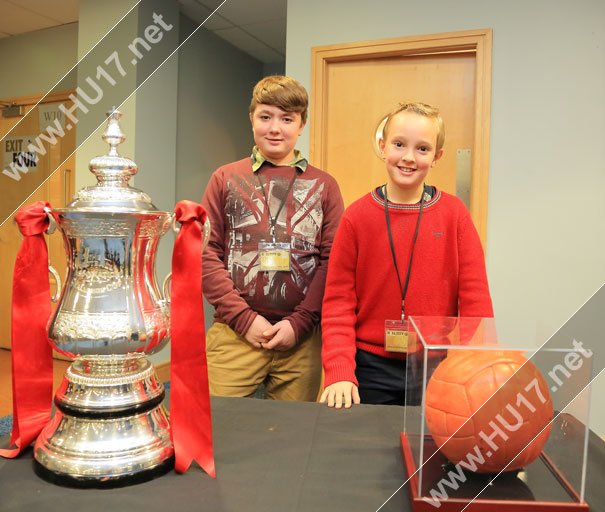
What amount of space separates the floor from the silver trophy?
104 inches

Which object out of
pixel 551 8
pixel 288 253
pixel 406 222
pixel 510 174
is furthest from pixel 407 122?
pixel 551 8

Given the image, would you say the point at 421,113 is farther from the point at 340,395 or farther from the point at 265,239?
the point at 340,395

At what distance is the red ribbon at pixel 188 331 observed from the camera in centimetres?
83

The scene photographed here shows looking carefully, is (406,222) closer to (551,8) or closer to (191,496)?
(191,496)

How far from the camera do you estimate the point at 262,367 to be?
173 centimetres

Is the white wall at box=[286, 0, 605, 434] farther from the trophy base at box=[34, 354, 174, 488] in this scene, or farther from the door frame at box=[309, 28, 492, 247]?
the trophy base at box=[34, 354, 174, 488]

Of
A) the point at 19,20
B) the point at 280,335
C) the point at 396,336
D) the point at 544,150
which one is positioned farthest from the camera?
the point at 19,20

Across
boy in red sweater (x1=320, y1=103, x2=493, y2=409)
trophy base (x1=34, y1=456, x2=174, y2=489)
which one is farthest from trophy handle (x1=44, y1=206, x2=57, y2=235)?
boy in red sweater (x1=320, y1=103, x2=493, y2=409)

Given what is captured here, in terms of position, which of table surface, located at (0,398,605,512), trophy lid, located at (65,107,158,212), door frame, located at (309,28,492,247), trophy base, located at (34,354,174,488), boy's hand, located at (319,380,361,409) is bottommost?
table surface, located at (0,398,605,512)

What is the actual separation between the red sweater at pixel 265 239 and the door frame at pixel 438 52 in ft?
4.15

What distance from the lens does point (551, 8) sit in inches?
104

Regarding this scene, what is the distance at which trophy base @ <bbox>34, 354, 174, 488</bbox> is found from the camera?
0.74 meters

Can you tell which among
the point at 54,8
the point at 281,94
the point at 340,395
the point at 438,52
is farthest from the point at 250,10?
the point at 340,395

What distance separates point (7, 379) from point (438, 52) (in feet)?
11.9
